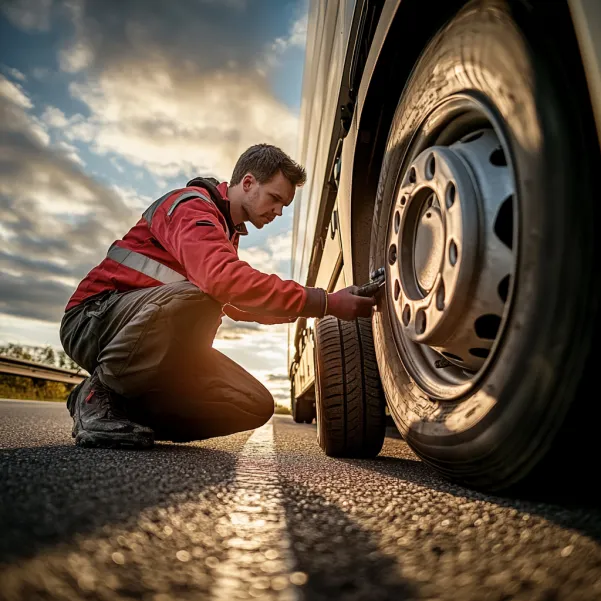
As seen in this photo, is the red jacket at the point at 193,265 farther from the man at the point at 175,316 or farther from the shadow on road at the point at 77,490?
the shadow on road at the point at 77,490

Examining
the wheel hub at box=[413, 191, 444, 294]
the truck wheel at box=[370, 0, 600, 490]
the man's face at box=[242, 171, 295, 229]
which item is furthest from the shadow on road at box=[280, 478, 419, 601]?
the man's face at box=[242, 171, 295, 229]

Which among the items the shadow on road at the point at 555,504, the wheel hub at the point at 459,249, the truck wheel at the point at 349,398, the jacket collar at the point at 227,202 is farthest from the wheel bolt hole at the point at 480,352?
the jacket collar at the point at 227,202

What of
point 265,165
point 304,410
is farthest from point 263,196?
point 304,410

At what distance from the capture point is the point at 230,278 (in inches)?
69.7

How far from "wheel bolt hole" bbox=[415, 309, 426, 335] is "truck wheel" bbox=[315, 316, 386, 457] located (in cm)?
59

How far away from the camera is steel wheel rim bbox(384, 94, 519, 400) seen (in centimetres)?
97

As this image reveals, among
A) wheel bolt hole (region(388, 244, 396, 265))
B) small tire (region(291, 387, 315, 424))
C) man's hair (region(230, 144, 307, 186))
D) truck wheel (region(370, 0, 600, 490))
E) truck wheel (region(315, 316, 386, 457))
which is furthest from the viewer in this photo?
small tire (region(291, 387, 315, 424))

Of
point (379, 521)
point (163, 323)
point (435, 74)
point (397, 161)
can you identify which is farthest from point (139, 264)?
point (379, 521)

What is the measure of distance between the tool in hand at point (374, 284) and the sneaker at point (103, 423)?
93cm

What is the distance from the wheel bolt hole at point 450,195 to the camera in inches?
41.4

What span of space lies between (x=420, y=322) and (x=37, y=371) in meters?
8.51

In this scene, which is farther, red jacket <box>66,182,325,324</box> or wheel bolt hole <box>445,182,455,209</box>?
Answer: red jacket <box>66,182,325,324</box>

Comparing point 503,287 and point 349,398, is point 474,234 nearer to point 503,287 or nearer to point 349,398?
point 503,287

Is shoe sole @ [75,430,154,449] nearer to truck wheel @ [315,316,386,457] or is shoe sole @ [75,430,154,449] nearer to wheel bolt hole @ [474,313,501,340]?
truck wheel @ [315,316,386,457]
